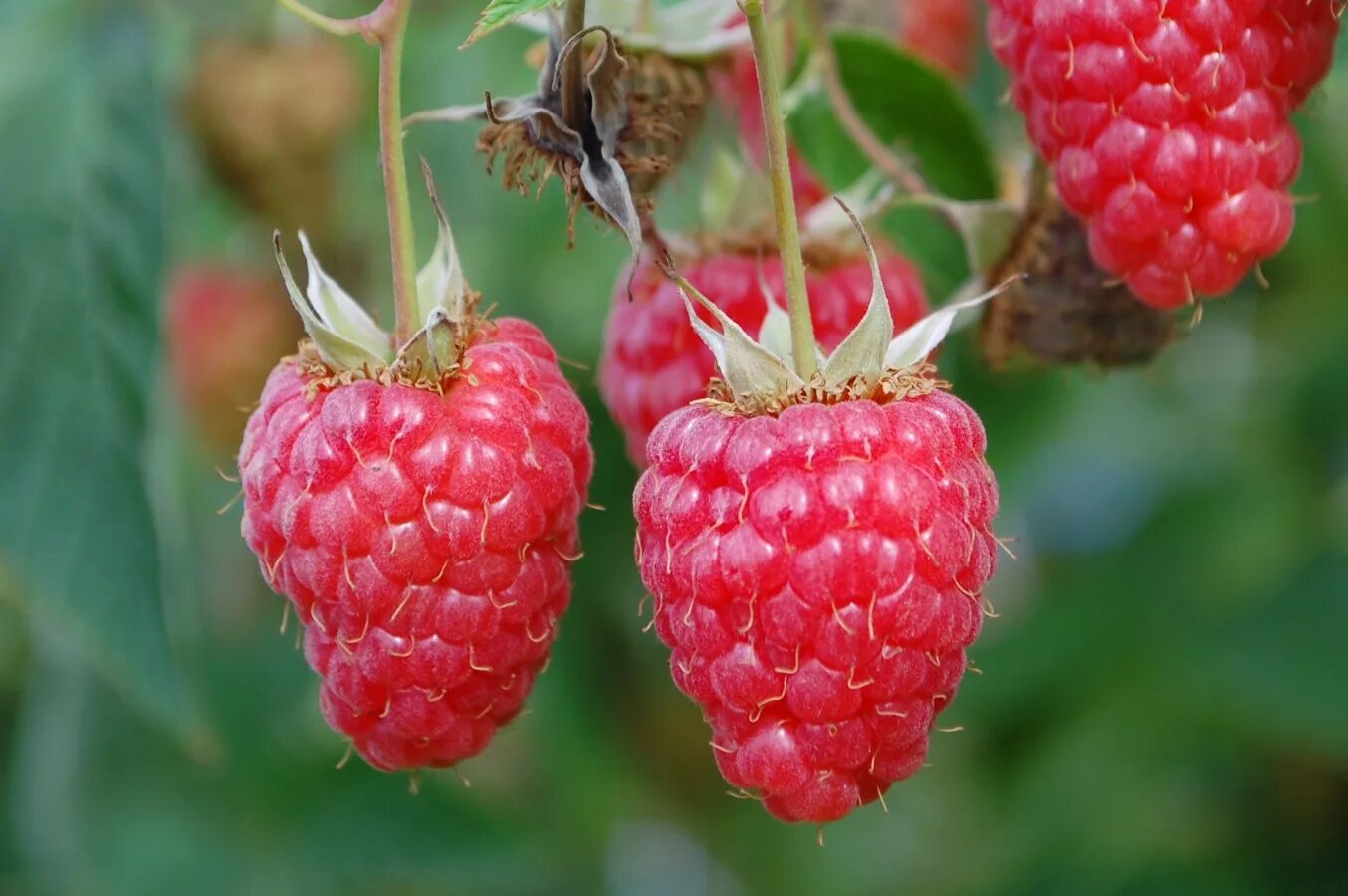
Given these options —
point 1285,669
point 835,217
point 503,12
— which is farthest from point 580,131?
point 1285,669

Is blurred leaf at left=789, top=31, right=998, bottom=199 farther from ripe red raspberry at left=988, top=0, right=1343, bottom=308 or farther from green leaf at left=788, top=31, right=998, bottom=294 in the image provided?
ripe red raspberry at left=988, top=0, right=1343, bottom=308

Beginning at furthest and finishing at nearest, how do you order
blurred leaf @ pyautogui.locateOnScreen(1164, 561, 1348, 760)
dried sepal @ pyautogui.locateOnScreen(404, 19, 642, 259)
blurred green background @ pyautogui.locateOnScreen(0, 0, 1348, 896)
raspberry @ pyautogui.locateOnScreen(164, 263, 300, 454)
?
raspberry @ pyautogui.locateOnScreen(164, 263, 300, 454) → blurred leaf @ pyautogui.locateOnScreen(1164, 561, 1348, 760) → blurred green background @ pyautogui.locateOnScreen(0, 0, 1348, 896) → dried sepal @ pyautogui.locateOnScreen(404, 19, 642, 259)

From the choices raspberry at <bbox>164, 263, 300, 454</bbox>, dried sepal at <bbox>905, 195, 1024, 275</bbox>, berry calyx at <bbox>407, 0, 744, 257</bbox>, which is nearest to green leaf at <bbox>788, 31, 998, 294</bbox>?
dried sepal at <bbox>905, 195, 1024, 275</bbox>

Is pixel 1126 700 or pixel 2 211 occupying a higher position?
pixel 2 211

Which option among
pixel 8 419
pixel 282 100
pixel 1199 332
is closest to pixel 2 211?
pixel 8 419

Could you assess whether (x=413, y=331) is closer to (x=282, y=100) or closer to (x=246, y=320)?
(x=282, y=100)

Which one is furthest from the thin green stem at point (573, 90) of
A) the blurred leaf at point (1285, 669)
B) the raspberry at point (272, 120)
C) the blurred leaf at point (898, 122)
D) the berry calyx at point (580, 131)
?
the blurred leaf at point (1285, 669)
